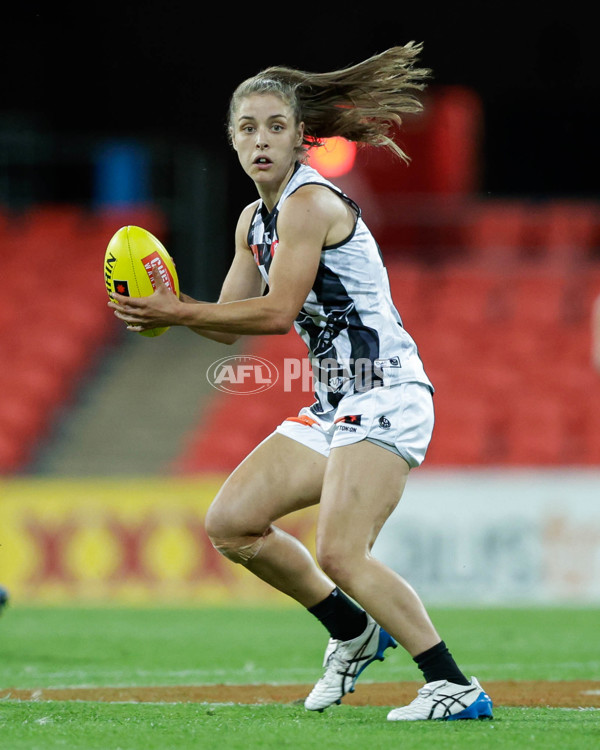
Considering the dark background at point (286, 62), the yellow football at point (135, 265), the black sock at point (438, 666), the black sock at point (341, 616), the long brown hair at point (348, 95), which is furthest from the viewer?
the dark background at point (286, 62)

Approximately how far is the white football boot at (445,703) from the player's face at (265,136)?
6.65 feet

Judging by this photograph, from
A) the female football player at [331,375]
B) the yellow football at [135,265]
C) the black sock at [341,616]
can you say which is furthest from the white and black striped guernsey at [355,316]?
the black sock at [341,616]

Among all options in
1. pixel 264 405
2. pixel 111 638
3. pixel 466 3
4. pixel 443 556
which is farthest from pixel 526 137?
pixel 111 638

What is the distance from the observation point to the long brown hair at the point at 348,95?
197 inches

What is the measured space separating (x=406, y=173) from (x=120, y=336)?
500 centimetres

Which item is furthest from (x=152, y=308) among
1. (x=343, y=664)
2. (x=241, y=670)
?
(x=241, y=670)

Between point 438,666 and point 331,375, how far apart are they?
1.19m

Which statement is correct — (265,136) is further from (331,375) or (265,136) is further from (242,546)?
(242,546)

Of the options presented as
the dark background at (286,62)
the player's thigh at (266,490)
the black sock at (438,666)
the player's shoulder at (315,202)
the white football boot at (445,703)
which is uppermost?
the dark background at (286,62)

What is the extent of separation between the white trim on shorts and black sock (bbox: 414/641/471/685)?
71 cm

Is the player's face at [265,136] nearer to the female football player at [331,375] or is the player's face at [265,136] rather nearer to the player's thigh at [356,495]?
the female football player at [331,375]

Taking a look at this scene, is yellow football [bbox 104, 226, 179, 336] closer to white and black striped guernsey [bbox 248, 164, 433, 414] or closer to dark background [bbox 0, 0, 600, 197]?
white and black striped guernsey [bbox 248, 164, 433, 414]

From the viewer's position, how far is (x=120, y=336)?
58.2 ft

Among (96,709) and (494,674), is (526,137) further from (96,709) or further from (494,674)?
(96,709)
